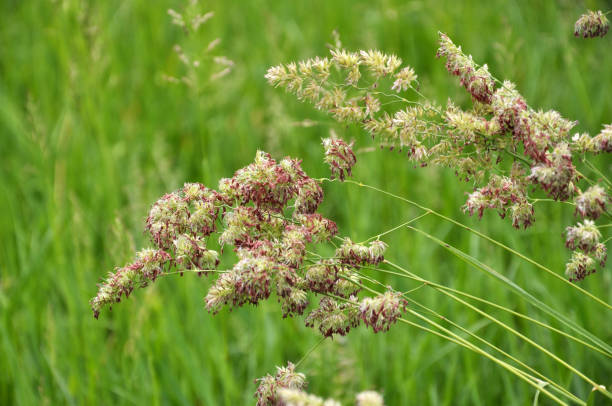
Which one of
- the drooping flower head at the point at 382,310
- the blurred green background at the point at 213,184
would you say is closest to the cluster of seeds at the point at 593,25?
the drooping flower head at the point at 382,310

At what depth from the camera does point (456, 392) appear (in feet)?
8.79

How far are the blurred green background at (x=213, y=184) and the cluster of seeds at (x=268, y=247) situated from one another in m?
0.91

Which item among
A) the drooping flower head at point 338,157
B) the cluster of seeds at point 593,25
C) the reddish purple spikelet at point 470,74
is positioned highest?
the cluster of seeds at point 593,25

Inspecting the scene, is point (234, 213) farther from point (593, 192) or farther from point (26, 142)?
point (26, 142)

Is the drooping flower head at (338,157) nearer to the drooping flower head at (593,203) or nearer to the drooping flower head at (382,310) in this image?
the drooping flower head at (382,310)

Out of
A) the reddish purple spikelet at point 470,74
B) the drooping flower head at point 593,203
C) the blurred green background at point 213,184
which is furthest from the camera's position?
the blurred green background at point 213,184

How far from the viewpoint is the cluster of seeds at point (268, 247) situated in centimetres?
116

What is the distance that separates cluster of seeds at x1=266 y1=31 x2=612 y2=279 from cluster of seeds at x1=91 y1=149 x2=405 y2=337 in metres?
0.12

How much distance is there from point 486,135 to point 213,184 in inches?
75.5

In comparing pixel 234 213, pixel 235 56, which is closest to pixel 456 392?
pixel 234 213

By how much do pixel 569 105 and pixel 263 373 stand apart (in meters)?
2.63

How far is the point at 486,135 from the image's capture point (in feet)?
3.98

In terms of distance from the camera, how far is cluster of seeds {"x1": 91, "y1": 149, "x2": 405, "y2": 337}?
3.79ft

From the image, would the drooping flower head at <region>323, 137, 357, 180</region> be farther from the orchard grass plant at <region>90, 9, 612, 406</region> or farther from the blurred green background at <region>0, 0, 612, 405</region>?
the blurred green background at <region>0, 0, 612, 405</region>
